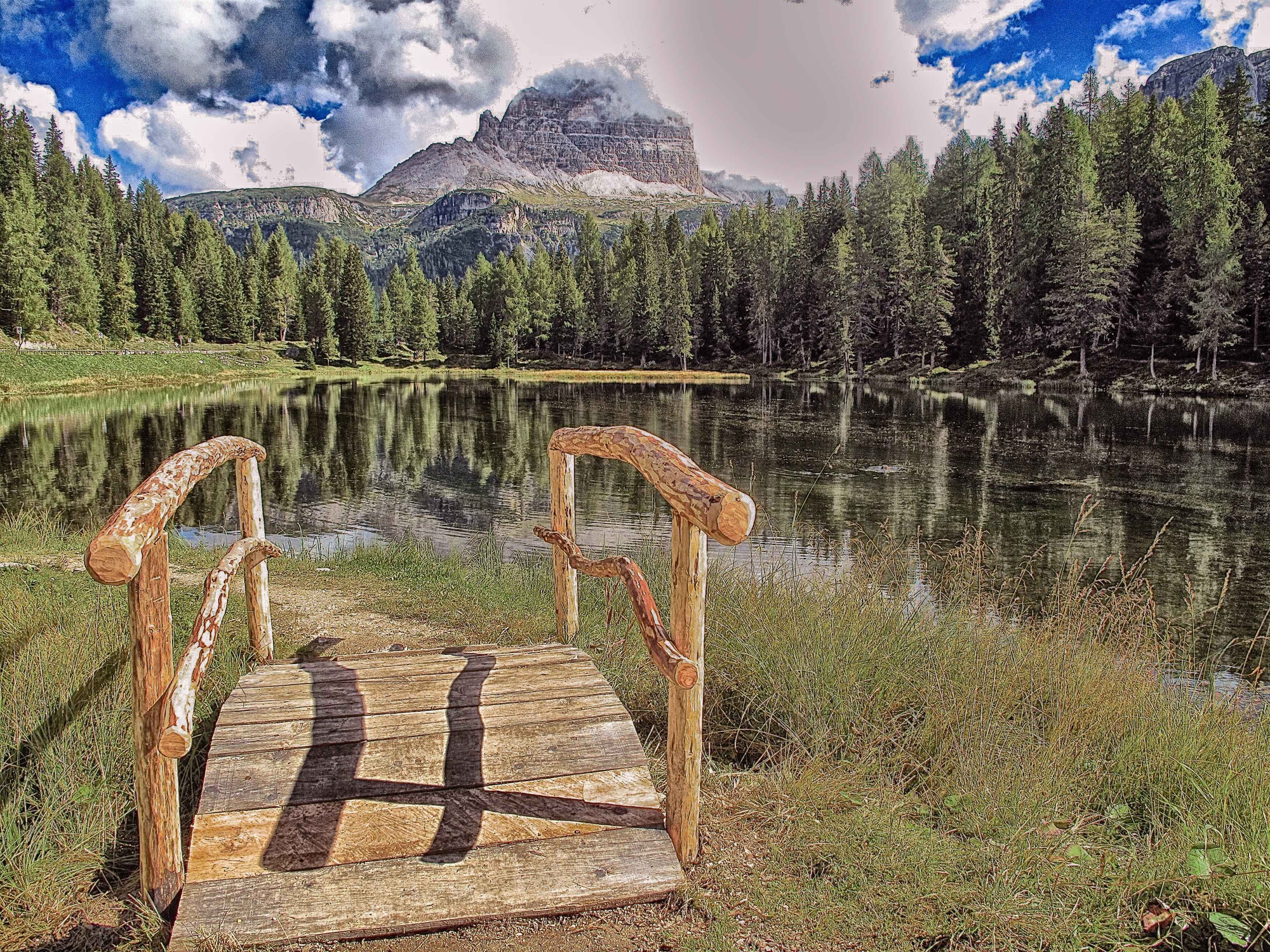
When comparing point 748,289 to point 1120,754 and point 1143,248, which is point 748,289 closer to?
point 1143,248

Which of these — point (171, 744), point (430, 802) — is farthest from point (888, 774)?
point (171, 744)

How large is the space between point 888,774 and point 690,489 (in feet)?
7.11

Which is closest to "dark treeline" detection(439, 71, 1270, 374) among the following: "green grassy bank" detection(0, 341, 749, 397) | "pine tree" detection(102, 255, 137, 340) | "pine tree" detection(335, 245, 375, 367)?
"green grassy bank" detection(0, 341, 749, 397)

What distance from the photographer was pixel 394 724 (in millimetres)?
3863

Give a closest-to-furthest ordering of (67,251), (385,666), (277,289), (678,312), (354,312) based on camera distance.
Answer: (385,666), (67,251), (678,312), (354,312), (277,289)

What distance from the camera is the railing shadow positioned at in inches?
128

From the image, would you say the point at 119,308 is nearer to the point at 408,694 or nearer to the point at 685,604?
the point at 408,694

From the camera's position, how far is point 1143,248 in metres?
54.4

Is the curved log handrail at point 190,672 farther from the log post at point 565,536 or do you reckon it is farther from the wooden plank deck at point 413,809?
the log post at point 565,536

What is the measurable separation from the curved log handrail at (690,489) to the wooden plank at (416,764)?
124cm

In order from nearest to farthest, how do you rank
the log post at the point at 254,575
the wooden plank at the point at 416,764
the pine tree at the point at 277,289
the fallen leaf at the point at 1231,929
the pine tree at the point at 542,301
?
the fallen leaf at the point at 1231,929 < the wooden plank at the point at 416,764 < the log post at the point at 254,575 < the pine tree at the point at 542,301 < the pine tree at the point at 277,289

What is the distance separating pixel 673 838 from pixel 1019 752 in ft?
6.17

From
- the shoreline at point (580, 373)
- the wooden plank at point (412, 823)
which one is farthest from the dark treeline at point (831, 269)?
the wooden plank at point (412, 823)

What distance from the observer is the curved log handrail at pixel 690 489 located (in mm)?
2969
